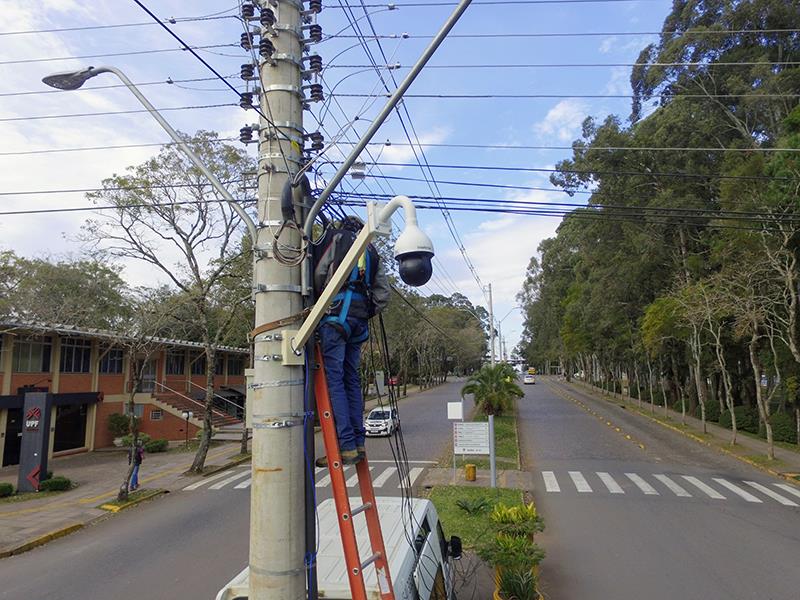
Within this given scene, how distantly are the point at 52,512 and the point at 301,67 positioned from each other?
16.0 m

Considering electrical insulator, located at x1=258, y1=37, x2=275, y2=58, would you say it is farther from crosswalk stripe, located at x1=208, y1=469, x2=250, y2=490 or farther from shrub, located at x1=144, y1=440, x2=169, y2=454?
shrub, located at x1=144, y1=440, x2=169, y2=454

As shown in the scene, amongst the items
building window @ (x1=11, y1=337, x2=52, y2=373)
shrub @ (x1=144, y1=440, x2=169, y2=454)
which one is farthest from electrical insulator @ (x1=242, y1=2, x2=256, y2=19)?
shrub @ (x1=144, y1=440, x2=169, y2=454)

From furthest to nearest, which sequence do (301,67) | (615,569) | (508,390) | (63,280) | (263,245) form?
(63,280), (508,390), (615,569), (301,67), (263,245)


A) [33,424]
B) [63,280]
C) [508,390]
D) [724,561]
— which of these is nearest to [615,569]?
[724,561]

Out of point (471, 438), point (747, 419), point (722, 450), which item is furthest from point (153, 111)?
point (747, 419)

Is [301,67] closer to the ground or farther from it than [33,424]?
farther from it

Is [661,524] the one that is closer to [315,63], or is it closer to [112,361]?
[315,63]

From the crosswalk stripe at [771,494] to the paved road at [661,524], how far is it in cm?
3

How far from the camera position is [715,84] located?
98.3ft

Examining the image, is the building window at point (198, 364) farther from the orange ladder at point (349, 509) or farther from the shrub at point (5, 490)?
the orange ladder at point (349, 509)

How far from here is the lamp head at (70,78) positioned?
4.84 m

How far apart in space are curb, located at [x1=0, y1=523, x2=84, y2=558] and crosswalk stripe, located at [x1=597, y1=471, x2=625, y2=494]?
45.6ft

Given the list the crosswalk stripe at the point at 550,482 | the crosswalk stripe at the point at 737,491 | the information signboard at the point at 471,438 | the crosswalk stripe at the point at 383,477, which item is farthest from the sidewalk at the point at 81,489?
the crosswalk stripe at the point at 737,491

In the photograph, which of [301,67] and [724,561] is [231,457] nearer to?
[724,561]
